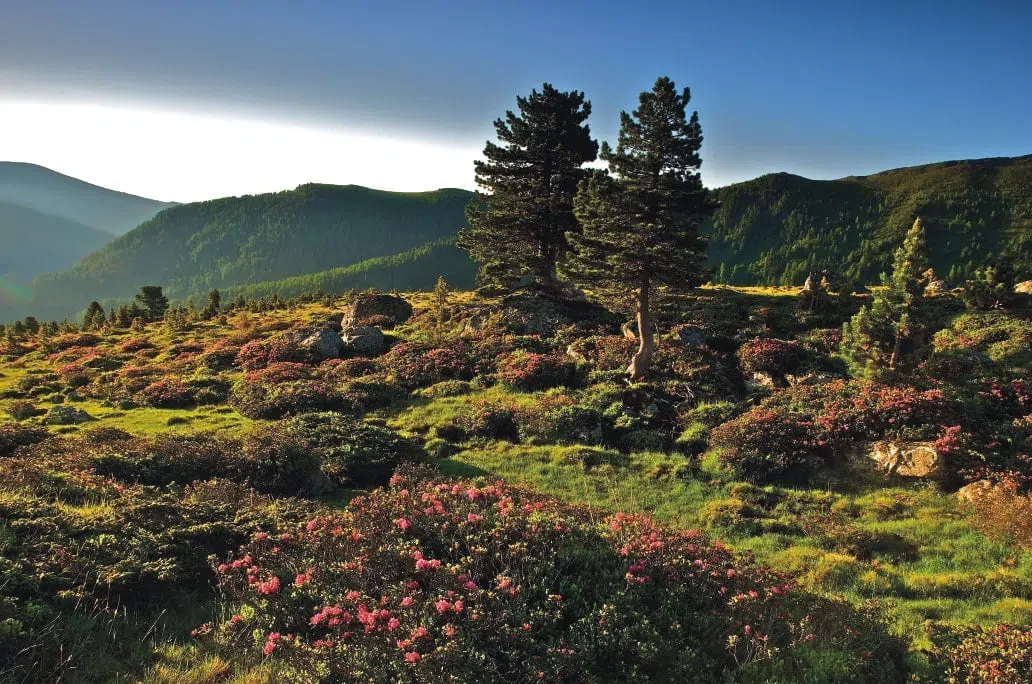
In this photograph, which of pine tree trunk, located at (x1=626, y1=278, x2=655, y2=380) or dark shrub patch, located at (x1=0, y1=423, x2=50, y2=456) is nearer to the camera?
dark shrub patch, located at (x1=0, y1=423, x2=50, y2=456)

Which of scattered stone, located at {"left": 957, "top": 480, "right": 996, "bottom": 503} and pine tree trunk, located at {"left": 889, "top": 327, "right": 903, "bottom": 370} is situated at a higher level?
pine tree trunk, located at {"left": 889, "top": 327, "right": 903, "bottom": 370}

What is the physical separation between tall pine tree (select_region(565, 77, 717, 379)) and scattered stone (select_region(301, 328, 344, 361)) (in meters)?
18.8

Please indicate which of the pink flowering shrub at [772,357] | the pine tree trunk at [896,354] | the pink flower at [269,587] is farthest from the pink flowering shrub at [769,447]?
the pink flower at [269,587]

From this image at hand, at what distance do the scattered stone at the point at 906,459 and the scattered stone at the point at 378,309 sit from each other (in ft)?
114

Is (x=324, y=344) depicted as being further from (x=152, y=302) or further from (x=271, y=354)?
(x=152, y=302)

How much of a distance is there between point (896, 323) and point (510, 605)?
20588 millimetres

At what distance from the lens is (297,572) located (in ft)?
25.4

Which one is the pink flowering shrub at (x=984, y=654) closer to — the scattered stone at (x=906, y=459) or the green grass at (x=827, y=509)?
the green grass at (x=827, y=509)

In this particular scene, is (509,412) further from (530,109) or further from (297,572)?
(530,109)

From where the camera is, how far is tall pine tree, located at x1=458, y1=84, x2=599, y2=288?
118 ft

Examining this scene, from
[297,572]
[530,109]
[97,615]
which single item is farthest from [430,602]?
[530,109]

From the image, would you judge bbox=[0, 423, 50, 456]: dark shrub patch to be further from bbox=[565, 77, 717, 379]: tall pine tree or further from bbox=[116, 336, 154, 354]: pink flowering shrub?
bbox=[116, 336, 154, 354]: pink flowering shrub

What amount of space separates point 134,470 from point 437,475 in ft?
26.9

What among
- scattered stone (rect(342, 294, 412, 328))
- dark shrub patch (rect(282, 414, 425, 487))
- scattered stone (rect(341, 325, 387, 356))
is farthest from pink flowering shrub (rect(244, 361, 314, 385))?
scattered stone (rect(342, 294, 412, 328))
